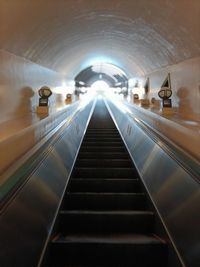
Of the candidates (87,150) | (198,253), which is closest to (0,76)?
(87,150)

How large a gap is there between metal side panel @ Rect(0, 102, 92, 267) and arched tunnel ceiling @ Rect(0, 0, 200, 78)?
2.48 metres

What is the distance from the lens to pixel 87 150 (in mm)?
7125

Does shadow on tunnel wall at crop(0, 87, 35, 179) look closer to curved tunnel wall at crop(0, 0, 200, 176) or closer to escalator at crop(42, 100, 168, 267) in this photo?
curved tunnel wall at crop(0, 0, 200, 176)

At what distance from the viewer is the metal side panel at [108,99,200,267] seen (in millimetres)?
2498

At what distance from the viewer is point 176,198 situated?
3127 millimetres

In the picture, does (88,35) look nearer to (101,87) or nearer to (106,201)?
(106,201)

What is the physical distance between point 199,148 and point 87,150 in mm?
3526

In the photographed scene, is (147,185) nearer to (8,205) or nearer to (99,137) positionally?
(8,205)

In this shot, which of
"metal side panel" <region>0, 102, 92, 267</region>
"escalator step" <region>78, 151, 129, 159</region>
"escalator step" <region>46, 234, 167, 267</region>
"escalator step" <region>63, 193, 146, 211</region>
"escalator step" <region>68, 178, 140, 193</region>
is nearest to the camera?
"metal side panel" <region>0, 102, 92, 267</region>

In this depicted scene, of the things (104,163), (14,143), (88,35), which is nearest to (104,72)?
(88,35)

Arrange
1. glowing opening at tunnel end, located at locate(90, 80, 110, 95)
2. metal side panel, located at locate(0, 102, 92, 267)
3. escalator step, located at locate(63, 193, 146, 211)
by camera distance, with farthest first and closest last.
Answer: glowing opening at tunnel end, located at locate(90, 80, 110, 95) < escalator step, located at locate(63, 193, 146, 211) < metal side panel, located at locate(0, 102, 92, 267)

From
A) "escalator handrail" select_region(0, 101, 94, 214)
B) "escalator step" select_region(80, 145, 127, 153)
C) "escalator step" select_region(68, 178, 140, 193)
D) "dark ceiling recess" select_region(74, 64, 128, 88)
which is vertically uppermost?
"dark ceiling recess" select_region(74, 64, 128, 88)

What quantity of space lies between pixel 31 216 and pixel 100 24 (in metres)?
6.49

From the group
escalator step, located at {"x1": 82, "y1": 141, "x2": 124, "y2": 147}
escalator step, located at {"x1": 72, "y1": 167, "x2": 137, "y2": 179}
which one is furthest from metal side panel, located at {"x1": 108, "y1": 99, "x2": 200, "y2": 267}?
escalator step, located at {"x1": 82, "y1": 141, "x2": 124, "y2": 147}
